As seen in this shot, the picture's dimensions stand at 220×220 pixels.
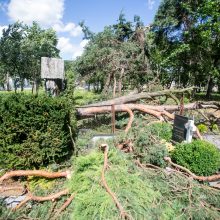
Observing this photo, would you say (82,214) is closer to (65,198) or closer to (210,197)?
(65,198)

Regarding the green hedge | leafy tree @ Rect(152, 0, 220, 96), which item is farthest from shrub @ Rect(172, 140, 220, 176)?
leafy tree @ Rect(152, 0, 220, 96)

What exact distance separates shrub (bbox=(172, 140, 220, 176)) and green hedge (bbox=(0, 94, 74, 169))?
2687mm

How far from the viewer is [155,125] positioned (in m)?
7.72

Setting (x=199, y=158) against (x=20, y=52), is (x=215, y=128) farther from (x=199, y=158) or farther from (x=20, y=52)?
(x=20, y=52)

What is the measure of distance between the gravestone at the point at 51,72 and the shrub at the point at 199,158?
11.4 feet

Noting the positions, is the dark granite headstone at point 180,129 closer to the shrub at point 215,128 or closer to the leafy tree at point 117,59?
the shrub at point 215,128

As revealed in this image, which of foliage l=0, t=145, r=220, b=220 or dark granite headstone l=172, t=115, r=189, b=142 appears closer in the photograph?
foliage l=0, t=145, r=220, b=220

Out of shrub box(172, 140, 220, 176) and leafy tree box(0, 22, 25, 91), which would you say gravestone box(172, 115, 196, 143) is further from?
leafy tree box(0, 22, 25, 91)

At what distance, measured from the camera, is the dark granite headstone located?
664cm

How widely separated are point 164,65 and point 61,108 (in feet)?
52.1

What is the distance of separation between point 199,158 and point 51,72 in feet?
13.2

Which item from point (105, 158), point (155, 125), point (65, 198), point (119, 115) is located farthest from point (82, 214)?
point (119, 115)

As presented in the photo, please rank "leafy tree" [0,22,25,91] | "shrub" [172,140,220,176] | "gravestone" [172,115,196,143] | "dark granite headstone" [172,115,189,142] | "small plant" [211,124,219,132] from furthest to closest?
"leafy tree" [0,22,25,91], "small plant" [211,124,219,132], "dark granite headstone" [172,115,189,142], "gravestone" [172,115,196,143], "shrub" [172,140,220,176]

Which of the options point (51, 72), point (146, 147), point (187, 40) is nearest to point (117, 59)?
point (51, 72)
